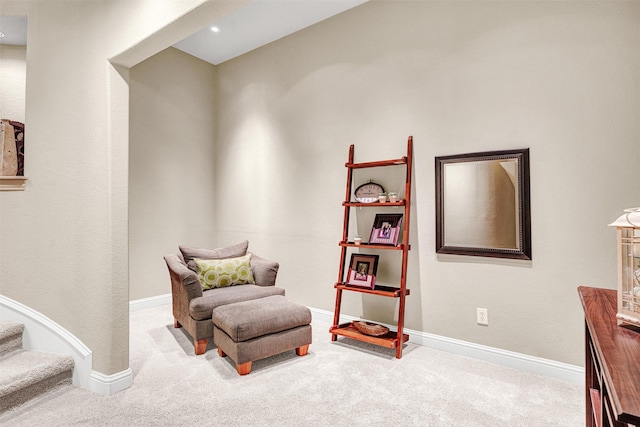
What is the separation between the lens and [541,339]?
2602mm

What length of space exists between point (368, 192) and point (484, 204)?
1033 mm

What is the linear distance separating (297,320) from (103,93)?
208 centimetres

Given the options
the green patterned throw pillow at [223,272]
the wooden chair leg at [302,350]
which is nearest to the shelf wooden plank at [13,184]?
the green patterned throw pillow at [223,272]

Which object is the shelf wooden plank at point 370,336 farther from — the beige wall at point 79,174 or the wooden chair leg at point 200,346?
the beige wall at point 79,174

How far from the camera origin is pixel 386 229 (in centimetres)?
323

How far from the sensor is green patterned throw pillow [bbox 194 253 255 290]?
3.37 m

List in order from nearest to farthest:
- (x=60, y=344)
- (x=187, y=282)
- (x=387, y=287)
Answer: (x=60, y=344), (x=187, y=282), (x=387, y=287)

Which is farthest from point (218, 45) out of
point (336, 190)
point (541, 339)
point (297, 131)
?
point (541, 339)

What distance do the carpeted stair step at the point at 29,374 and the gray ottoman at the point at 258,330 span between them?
101 centimetres

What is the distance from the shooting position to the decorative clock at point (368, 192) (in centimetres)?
335

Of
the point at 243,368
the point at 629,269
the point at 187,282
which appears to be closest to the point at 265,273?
the point at 187,282

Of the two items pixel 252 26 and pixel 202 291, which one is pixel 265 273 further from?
pixel 252 26

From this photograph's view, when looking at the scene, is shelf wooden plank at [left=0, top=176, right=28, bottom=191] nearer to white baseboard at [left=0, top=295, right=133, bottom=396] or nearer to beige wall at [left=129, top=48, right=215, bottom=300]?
white baseboard at [left=0, top=295, right=133, bottom=396]

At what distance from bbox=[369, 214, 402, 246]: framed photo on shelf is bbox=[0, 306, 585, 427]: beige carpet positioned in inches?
36.9
